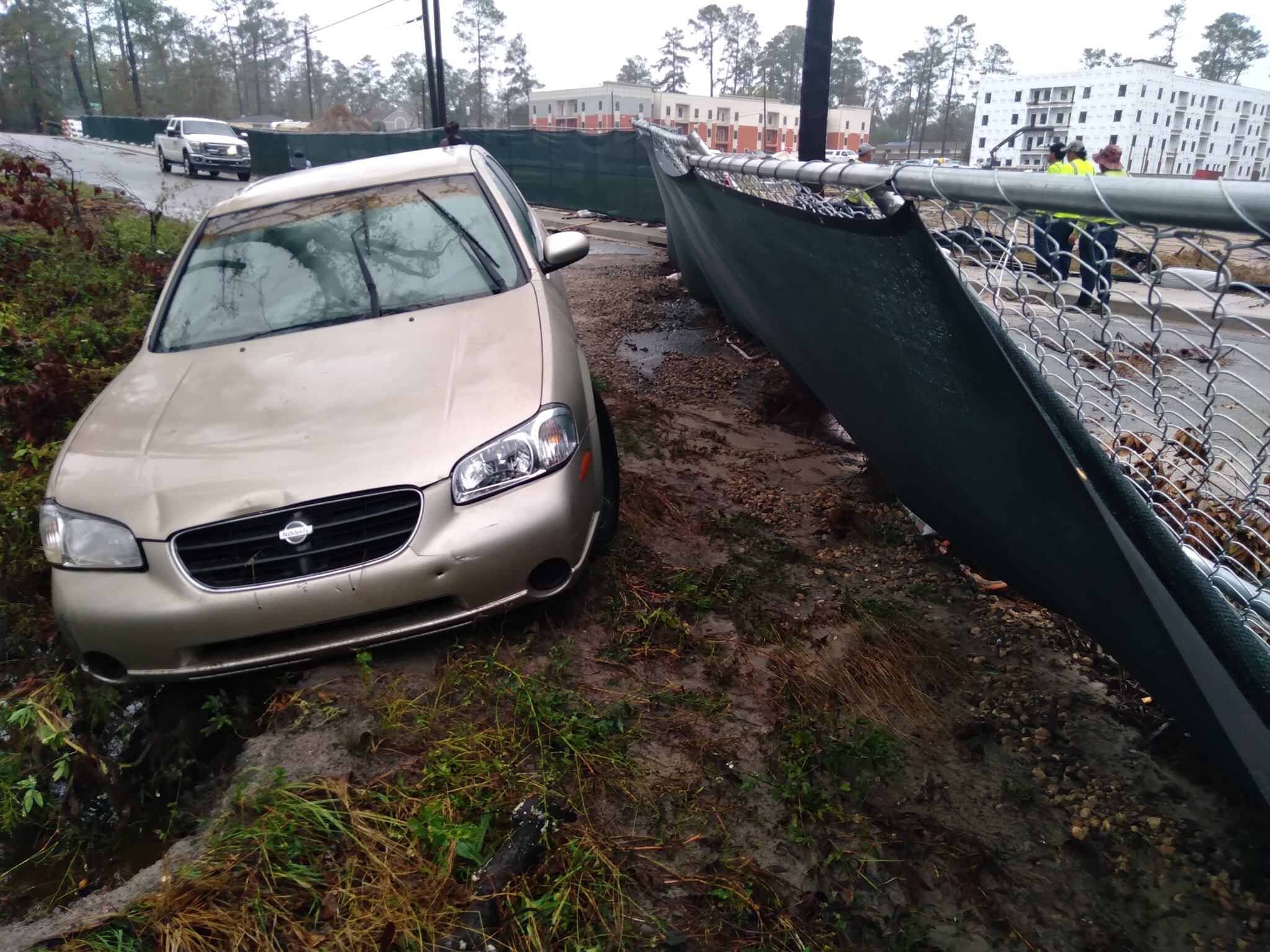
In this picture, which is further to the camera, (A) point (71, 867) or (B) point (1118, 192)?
(A) point (71, 867)

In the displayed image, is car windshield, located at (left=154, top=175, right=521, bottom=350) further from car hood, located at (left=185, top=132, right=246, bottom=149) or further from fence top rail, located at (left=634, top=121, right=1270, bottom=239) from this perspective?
car hood, located at (left=185, top=132, right=246, bottom=149)

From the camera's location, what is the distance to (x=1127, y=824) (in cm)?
231

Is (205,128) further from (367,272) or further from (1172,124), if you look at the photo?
(367,272)

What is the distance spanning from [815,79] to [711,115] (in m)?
78.2

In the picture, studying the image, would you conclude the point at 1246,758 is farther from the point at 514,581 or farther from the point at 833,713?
the point at 514,581

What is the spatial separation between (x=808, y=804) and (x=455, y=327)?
89.3 inches

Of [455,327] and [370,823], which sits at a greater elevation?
[455,327]

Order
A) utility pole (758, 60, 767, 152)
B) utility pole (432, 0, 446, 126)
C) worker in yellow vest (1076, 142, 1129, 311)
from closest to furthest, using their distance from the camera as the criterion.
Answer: worker in yellow vest (1076, 142, 1129, 311) < utility pole (432, 0, 446, 126) < utility pole (758, 60, 767, 152)

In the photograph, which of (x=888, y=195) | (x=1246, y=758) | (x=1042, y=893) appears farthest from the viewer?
(x=888, y=195)

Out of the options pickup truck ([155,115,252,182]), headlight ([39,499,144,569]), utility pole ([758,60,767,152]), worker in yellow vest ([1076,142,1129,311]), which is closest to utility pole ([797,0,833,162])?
worker in yellow vest ([1076,142,1129,311])

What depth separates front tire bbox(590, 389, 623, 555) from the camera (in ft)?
11.2

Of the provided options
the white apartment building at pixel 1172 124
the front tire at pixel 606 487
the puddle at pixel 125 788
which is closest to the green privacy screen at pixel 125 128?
the white apartment building at pixel 1172 124

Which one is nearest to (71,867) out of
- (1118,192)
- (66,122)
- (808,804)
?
(808,804)

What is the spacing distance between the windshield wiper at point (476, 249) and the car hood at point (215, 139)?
26.9 m
